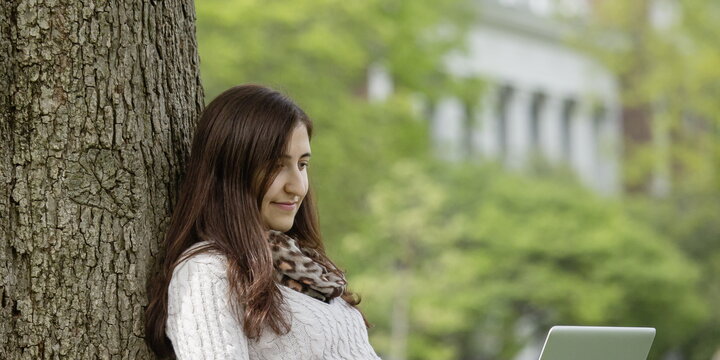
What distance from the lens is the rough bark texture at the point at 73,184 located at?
147 inches

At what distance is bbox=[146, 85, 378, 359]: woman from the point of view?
3.61 metres

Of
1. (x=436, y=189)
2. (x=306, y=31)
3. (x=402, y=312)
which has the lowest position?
(x=402, y=312)

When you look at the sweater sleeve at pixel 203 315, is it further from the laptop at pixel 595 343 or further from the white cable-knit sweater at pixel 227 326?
the laptop at pixel 595 343

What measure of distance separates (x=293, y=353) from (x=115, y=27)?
3.00 feet

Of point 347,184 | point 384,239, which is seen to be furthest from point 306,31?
point 384,239

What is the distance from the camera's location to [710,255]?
2820 centimetres

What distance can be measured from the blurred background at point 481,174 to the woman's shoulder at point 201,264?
11576mm

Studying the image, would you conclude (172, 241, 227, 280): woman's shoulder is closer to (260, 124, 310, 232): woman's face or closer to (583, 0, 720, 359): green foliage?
(260, 124, 310, 232): woman's face

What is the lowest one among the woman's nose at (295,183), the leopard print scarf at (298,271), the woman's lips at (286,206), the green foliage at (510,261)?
the green foliage at (510,261)

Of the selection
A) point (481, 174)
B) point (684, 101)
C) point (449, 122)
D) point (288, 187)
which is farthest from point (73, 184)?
point (449, 122)

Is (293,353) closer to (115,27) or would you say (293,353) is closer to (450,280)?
(115,27)

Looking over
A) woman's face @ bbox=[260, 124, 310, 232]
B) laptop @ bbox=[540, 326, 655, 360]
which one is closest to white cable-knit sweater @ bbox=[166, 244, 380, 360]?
woman's face @ bbox=[260, 124, 310, 232]

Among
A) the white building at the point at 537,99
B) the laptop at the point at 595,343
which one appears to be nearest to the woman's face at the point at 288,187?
the laptop at the point at 595,343

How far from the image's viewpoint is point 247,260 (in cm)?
368
